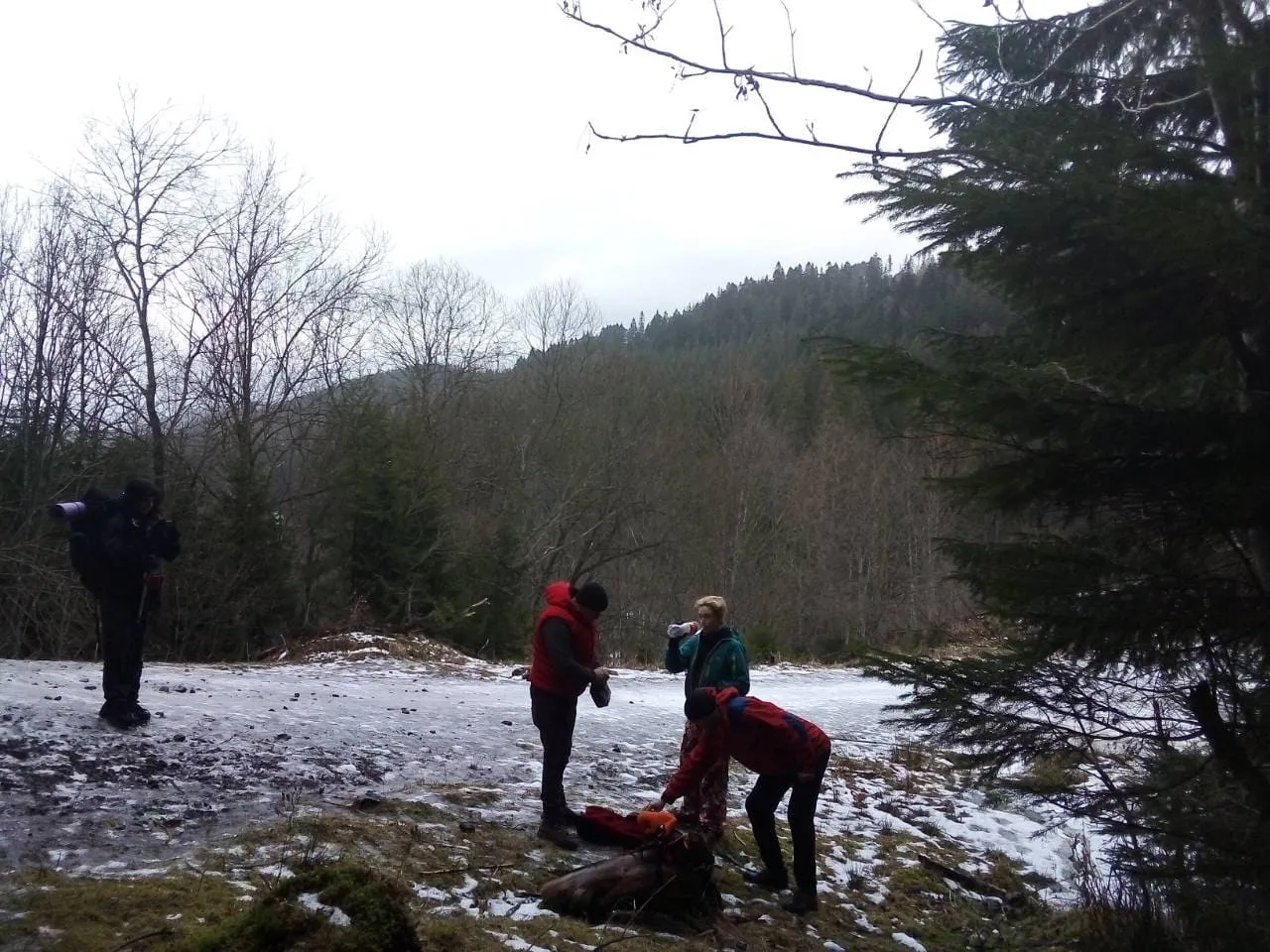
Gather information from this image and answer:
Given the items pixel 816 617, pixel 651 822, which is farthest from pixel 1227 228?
pixel 816 617

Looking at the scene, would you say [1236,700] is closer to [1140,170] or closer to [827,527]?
[1140,170]

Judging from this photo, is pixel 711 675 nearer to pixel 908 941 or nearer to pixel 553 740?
pixel 553 740

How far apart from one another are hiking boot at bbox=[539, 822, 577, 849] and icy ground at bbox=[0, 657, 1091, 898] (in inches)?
10.3

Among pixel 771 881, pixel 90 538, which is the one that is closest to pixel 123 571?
pixel 90 538

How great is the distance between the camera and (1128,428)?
4957mm

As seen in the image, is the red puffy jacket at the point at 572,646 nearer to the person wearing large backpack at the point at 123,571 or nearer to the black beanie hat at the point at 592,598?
the black beanie hat at the point at 592,598

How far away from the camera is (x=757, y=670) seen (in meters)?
19.0

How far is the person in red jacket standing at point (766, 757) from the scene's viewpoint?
6.11m

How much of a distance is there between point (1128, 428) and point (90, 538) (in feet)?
24.5

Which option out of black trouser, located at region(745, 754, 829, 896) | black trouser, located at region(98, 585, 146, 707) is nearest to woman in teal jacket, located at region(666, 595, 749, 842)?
black trouser, located at region(745, 754, 829, 896)

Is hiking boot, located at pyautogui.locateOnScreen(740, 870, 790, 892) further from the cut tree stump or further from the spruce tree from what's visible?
the spruce tree

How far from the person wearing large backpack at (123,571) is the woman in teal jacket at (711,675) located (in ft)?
14.5

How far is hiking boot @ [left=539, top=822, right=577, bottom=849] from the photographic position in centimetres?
655

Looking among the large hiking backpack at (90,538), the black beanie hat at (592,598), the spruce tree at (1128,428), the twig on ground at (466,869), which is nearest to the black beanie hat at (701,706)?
the black beanie hat at (592,598)
